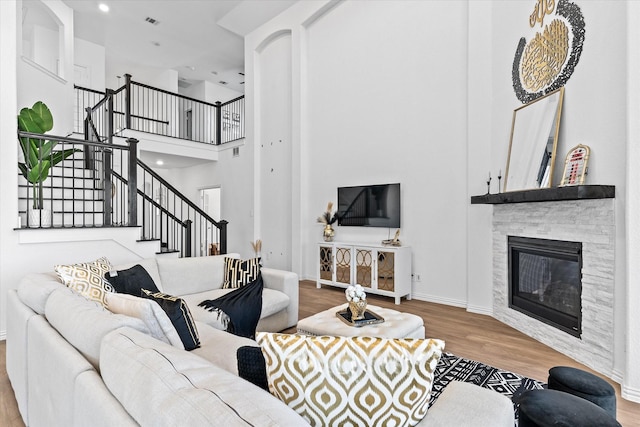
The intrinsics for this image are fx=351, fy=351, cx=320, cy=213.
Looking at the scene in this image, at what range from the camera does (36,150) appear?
3938 mm

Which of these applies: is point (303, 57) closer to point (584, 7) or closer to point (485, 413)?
point (584, 7)

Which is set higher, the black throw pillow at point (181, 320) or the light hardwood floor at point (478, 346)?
the black throw pillow at point (181, 320)

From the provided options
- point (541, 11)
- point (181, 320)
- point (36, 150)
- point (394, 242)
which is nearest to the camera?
point (181, 320)

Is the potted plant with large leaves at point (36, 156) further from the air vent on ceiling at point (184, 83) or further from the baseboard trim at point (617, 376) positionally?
the air vent on ceiling at point (184, 83)

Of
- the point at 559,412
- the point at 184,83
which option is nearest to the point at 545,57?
the point at 559,412

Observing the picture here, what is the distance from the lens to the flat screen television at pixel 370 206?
5.05 m

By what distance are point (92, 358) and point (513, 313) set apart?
3752 millimetres

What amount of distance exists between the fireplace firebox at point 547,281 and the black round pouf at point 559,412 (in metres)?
1.91

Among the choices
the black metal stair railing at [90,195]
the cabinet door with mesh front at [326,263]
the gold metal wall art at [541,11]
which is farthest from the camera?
the cabinet door with mesh front at [326,263]

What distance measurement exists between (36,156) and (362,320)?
4.01 meters

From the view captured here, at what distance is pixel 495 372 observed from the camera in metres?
2.61

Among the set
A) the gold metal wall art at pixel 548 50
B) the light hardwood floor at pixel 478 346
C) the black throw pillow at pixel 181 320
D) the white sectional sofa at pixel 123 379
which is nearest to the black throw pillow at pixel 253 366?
the white sectional sofa at pixel 123 379

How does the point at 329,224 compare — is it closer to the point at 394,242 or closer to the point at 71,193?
the point at 394,242

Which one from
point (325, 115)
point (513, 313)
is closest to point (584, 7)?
point (513, 313)
